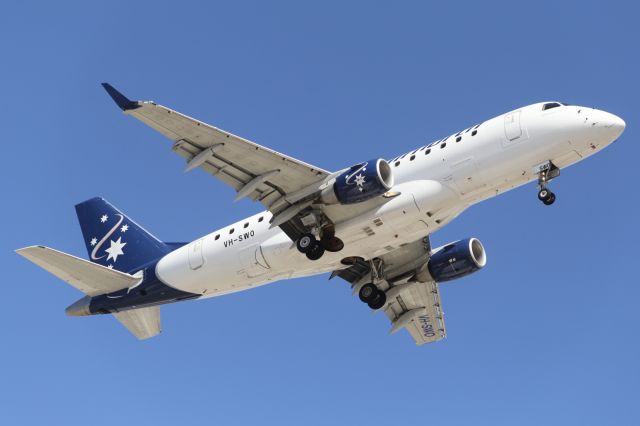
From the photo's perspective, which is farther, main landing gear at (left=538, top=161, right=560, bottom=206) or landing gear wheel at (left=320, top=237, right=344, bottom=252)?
landing gear wheel at (left=320, top=237, right=344, bottom=252)

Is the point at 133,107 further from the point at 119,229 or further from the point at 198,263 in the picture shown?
the point at 119,229

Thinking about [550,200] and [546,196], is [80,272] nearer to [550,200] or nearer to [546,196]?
[546,196]

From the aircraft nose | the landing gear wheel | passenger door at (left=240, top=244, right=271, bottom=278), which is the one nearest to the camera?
the aircraft nose

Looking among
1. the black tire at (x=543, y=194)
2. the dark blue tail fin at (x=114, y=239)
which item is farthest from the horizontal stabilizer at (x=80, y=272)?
the black tire at (x=543, y=194)

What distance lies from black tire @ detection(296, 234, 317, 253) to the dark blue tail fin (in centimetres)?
708

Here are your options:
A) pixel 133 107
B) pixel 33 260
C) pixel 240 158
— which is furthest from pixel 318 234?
pixel 33 260

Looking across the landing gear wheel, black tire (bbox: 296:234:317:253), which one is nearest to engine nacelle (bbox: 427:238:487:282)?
the landing gear wheel

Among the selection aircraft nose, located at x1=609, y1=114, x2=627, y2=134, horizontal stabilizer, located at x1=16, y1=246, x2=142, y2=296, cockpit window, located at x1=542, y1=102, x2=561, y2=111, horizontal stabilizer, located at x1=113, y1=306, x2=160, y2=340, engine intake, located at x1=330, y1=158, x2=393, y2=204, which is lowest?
horizontal stabilizer, located at x1=113, y1=306, x2=160, y2=340

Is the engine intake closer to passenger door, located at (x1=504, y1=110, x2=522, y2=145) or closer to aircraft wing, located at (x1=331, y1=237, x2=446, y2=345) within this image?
passenger door, located at (x1=504, y1=110, x2=522, y2=145)

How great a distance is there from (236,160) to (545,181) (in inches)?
457

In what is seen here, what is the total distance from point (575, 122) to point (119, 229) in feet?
69.9

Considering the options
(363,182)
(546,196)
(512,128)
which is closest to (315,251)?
(363,182)

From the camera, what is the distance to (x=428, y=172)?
36.9 metres

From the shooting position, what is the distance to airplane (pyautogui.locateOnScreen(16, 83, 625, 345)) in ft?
119
